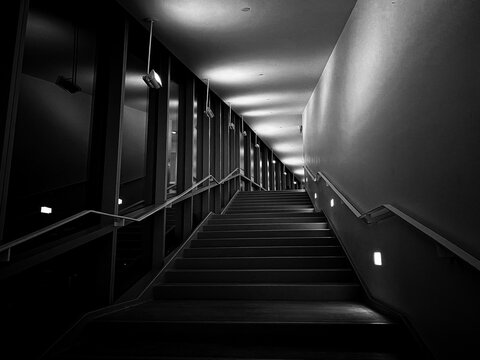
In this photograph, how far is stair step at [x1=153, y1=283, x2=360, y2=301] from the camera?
4.09 m

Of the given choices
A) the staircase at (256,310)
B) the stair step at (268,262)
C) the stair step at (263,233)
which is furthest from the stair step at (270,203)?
the stair step at (268,262)

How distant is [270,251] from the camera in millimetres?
5168

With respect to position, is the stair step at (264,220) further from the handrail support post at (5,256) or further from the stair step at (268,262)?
the handrail support post at (5,256)

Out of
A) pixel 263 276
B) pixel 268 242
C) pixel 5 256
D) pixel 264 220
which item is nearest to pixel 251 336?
pixel 263 276

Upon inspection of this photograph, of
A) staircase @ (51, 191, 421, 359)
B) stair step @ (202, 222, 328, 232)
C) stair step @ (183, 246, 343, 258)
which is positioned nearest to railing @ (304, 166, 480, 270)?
staircase @ (51, 191, 421, 359)

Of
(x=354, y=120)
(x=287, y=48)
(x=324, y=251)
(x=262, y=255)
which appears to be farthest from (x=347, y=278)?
(x=287, y=48)

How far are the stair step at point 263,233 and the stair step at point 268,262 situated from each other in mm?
851

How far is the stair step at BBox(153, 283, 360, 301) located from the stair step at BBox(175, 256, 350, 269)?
56 cm

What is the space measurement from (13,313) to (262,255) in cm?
301

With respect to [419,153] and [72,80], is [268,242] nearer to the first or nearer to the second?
[419,153]

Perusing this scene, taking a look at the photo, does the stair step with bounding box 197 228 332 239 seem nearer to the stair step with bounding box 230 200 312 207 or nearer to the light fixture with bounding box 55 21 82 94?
the stair step with bounding box 230 200 312 207

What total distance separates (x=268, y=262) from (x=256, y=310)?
127 centimetres

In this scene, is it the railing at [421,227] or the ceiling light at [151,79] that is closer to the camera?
the railing at [421,227]

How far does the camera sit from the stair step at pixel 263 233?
570 cm
